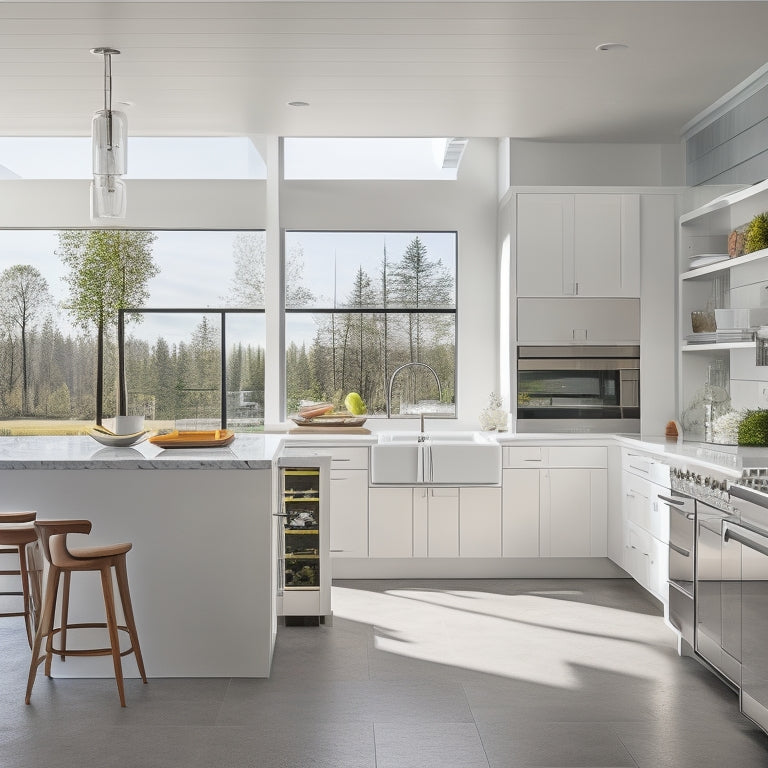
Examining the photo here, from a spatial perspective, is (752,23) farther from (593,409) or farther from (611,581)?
(611,581)

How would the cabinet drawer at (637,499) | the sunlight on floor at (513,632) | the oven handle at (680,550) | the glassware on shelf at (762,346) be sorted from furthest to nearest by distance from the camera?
the cabinet drawer at (637,499), the glassware on shelf at (762,346), the sunlight on floor at (513,632), the oven handle at (680,550)

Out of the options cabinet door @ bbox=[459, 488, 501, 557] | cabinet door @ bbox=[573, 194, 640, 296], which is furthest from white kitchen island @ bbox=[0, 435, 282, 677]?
cabinet door @ bbox=[573, 194, 640, 296]

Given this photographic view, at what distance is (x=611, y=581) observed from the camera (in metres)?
5.68

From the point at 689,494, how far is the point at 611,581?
192 cm

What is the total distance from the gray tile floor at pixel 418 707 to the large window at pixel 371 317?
2192 millimetres

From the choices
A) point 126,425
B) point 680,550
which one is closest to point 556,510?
point 680,550

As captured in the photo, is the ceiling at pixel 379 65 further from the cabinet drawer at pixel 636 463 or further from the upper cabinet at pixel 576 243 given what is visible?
the cabinet drawer at pixel 636 463

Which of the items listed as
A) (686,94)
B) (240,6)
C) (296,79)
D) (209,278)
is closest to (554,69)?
(686,94)

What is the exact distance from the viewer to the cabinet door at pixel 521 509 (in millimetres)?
5664

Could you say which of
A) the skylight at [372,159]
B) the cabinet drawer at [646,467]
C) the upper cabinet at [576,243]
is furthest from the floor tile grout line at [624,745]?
the skylight at [372,159]

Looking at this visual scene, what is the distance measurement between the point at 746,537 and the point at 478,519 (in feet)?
8.46

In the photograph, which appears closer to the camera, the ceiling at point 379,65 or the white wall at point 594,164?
the ceiling at point 379,65

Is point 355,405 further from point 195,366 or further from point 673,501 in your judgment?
point 673,501

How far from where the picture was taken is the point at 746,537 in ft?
10.5
